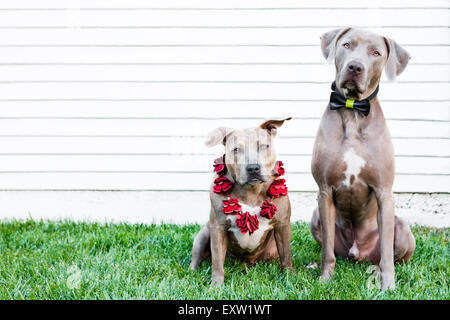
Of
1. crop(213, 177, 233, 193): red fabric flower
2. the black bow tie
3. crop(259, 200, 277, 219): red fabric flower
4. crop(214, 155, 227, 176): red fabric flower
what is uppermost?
the black bow tie

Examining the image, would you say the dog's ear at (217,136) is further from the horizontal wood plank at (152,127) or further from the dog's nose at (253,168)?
the horizontal wood plank at (152,127)

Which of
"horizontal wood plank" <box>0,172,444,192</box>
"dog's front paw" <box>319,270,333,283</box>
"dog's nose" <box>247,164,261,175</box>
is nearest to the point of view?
"dog's nose" <box>247,164,261,175</box>

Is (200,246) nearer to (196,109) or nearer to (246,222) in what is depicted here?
(246,222)

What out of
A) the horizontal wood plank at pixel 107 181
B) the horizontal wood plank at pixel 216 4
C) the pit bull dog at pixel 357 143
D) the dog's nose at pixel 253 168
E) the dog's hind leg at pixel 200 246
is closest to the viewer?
the dog's nose at pixel 253 168

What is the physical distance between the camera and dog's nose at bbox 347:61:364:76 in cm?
346

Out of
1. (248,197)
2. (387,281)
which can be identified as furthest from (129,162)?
(387,281)

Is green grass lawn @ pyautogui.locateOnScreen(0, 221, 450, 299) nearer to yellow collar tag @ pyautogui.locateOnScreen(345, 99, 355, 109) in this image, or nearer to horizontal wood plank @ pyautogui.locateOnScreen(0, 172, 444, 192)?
horizontal wood plank @ pyautogui.locateOnScreen(0, 172, 444, 192)

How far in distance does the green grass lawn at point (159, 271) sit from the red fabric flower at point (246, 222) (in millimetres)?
375

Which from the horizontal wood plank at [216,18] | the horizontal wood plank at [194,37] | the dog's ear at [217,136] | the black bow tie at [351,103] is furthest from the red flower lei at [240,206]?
the horizontal wood plank at [216,18]

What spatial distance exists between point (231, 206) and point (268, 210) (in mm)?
A: 277

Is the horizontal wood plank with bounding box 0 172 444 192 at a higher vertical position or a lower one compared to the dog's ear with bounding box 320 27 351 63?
lower

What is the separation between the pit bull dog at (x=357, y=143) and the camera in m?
3.58

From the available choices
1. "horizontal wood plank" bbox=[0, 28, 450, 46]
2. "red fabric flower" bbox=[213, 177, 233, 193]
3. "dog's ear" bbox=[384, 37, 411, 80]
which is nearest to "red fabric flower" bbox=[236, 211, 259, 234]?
"red fabric flower" bbox=[213, 177, 233, 193]

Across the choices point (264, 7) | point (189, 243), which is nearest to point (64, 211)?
point (189, 243)
